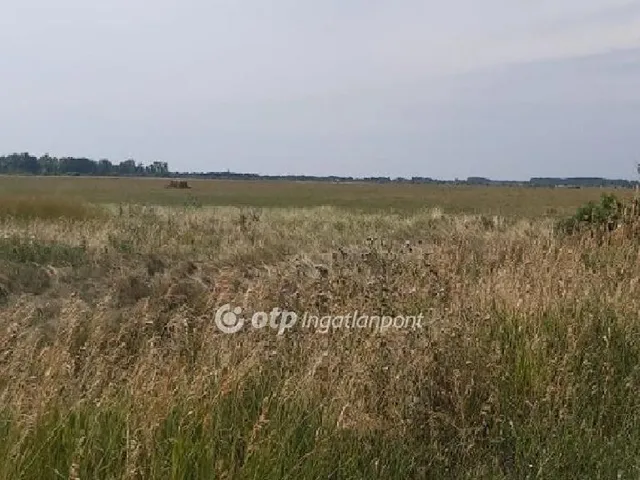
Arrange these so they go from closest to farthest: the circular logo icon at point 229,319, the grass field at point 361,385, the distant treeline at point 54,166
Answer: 1. the grass field at point 361,385
2. the circular logo icon at point 229,319
3. the distant treeline at point 54,166

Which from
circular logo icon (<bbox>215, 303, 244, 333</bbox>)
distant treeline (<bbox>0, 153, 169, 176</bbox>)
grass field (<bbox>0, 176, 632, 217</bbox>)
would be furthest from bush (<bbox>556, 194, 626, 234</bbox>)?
distant treeline (<bbox>0, 153, 169, 176</bbox>)

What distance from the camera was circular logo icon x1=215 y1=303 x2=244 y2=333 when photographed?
4969mm

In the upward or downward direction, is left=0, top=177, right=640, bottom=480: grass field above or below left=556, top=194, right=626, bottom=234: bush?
below

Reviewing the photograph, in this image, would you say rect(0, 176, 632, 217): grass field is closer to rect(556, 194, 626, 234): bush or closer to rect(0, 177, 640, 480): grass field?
rect(556, 194, 626, 234): bush

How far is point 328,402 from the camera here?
3373 millimetres

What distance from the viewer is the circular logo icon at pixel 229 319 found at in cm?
497

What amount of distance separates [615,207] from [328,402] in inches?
320

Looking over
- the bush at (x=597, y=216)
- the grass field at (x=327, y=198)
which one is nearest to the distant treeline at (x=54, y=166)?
the grass field at (x=327, y=198)

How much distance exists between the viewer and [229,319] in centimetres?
524

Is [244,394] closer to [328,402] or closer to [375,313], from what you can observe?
[328,402]

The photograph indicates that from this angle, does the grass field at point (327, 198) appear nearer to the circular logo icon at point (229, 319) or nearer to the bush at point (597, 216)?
the bush at point (597, 216)

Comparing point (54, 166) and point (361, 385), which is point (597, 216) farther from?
point (54, 166)

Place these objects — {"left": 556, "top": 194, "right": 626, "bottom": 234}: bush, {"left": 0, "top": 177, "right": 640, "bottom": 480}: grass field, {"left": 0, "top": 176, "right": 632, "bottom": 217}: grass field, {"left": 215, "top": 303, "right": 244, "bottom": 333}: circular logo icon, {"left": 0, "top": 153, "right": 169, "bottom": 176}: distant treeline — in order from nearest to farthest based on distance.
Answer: {"left": 0, "top": 177, "right": 640, "bottom": 480}: grass field
{"left": 215, "top": 303, "right": 244, "bottom": 333}: circular logo icon
{"left": 556, "top": 194, "right": 626, "bottom": 234}: bush
{"left": 0, "top": 176, "right": 632, "bottom": 217}: grass field
{"left": 0, "top": 153, "right": 169, "bottom": 176}: distant treeline

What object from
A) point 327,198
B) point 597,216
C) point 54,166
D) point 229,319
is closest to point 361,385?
point 229,319
